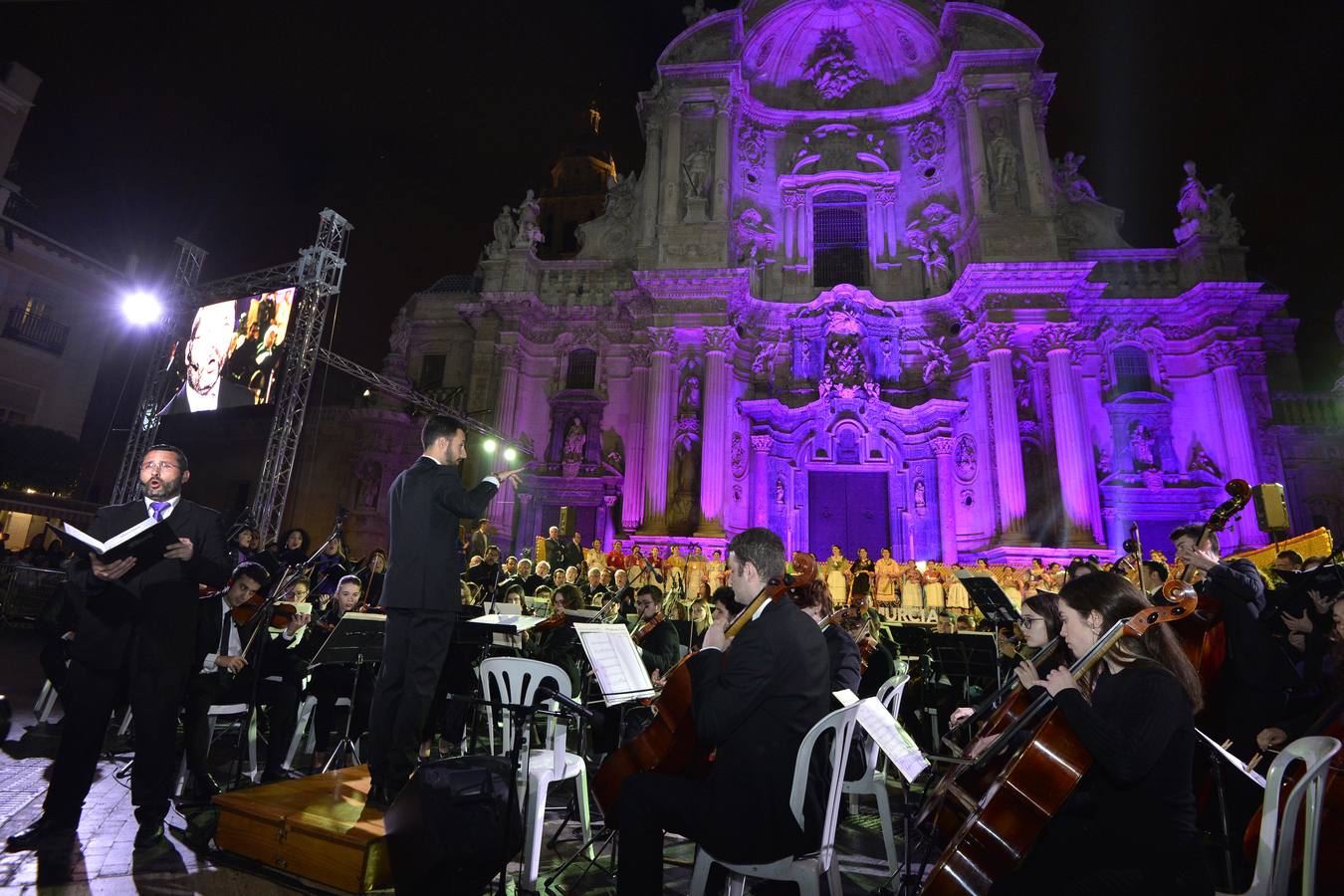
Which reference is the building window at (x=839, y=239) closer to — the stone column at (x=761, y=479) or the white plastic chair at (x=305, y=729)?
the stone column at (x=761, y=479)

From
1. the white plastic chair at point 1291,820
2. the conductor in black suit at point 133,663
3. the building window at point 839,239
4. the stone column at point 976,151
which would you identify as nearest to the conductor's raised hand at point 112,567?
the conductor in black suit at point 133,663

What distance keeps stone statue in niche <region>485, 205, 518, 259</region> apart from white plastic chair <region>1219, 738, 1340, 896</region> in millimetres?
23309

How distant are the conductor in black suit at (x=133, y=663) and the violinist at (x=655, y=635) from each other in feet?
11.7

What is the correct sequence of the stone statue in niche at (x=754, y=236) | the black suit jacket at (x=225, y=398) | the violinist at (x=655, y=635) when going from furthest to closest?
the stone statue in niche at (x=754, y=236), the black suit jacket at (x=225, y=398), the violinist at (x=655, y=635)

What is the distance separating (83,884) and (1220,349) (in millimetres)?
24975

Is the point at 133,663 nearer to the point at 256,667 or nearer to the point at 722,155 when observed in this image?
the point at 256,667

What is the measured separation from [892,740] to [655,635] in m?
3.98

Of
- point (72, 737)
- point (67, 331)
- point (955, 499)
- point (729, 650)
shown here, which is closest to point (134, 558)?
point (72, 737)

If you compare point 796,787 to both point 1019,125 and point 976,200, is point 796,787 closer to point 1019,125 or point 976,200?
point 976,200

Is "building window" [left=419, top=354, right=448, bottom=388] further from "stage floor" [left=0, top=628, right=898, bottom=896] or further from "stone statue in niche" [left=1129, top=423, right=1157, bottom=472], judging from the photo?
"stone statue in niche" [left=1129, top=423, right=1157, bottom=472]

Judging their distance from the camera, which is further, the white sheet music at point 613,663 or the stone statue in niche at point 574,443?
the stone statue in niche at point 574,443

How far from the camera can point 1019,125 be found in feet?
67.6

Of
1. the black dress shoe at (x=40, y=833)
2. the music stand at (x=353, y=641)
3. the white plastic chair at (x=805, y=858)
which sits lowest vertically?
the black dress shoe at (x=40, y=833)

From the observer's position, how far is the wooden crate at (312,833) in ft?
10.7
